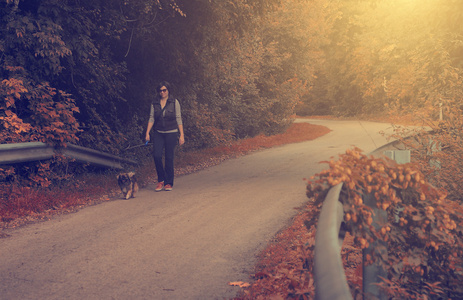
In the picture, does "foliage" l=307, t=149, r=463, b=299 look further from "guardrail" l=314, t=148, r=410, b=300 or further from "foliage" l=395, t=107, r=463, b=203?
"foliage" l=395, t=107, r=463, b=203

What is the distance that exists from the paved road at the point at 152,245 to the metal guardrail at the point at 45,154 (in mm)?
1433

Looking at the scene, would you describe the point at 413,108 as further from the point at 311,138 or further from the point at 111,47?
the point at 311,138

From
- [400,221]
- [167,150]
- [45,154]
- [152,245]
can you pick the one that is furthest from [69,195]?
[400,221]

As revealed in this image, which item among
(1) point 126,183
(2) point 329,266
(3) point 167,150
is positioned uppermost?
(2) point 329,266

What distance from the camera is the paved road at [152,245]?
194 inches

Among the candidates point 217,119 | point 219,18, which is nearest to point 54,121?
point 219,18

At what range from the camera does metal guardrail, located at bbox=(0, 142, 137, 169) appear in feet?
28.1

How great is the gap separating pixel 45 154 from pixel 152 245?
4077 mm

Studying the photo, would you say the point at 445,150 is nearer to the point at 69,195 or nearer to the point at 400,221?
the point at 400,221

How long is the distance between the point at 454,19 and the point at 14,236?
31.7ft

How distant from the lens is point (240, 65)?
1972 cm

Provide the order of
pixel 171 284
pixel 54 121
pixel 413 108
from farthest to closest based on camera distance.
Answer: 1. pixel 54 121
2. pixel 413 108
3. pixel 171 284

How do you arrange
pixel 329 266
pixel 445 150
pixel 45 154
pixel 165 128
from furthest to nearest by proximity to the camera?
pixel 165 128 → pixel 45 154 → pixel 445 150 → pixel 329 266

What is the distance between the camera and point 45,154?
9391 millimetres
